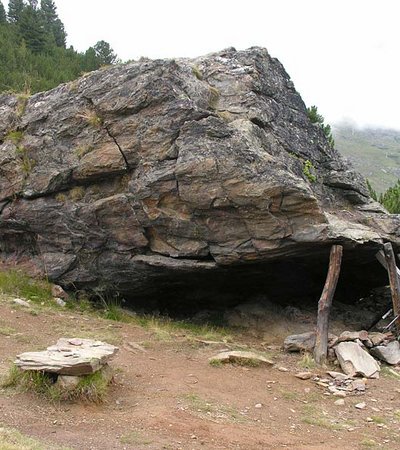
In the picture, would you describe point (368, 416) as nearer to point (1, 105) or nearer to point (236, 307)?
point (236, 307)

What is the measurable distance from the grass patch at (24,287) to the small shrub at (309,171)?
327 inches

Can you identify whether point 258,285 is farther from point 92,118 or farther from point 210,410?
point 210,410

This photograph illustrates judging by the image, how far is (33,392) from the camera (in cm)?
747

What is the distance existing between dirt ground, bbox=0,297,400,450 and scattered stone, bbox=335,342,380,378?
322 millimetres

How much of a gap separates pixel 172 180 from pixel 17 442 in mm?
8457

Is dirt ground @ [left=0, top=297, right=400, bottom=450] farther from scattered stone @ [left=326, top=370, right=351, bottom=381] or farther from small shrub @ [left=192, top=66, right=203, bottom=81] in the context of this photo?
small shrub @ [left=192, top=66, right=203, bottom=81]

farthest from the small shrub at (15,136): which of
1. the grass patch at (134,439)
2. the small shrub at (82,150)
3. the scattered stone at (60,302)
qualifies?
the grass patch at (134,439)

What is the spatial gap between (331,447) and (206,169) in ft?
24.4

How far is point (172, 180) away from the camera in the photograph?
43.1ft

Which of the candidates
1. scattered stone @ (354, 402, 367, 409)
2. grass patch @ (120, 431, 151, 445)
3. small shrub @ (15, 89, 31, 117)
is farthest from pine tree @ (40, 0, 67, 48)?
grass patch @ (120, 431, 151, 445)

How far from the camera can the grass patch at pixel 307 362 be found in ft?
36.6

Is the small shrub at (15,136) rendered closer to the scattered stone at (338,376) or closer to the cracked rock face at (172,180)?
the cracked rock face at (172,180)

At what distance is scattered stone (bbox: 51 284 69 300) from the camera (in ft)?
49.1

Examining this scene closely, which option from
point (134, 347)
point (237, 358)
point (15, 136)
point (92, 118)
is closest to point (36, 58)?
point (15, 136)
